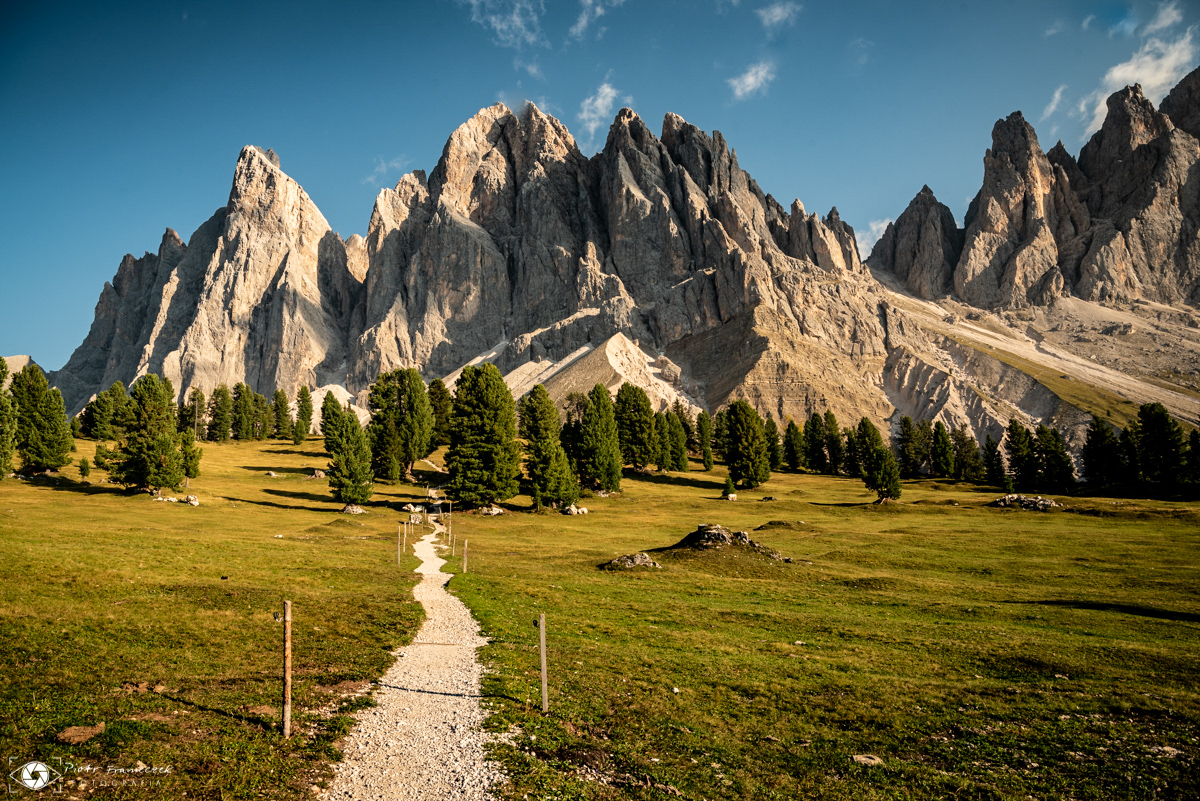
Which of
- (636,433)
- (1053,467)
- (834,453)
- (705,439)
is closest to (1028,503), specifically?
(1053,467)

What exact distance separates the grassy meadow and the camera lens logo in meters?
0.51

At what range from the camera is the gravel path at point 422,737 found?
1003cm

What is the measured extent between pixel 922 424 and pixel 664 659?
150 m

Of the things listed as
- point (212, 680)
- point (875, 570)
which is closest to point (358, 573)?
point (212, 680)

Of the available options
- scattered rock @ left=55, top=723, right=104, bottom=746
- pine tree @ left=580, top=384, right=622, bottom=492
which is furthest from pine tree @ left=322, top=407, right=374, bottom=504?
scattered rock @ left=55, top=723, right=104, bottom=746

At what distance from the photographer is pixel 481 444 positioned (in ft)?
216

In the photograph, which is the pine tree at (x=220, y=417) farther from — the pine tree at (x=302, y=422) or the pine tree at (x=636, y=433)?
the pine tree at (x=636, y=433)

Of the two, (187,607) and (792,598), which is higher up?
(187,607)

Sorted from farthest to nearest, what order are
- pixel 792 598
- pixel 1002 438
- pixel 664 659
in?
pixel 1002 438 < pixel 792 598 < pixel 664 659

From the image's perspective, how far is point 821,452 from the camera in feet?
458

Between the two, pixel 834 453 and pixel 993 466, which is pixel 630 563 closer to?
pixel 834 453

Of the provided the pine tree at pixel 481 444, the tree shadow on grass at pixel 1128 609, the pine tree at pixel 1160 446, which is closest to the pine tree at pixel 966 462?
the pine tree at pixel 1160 446

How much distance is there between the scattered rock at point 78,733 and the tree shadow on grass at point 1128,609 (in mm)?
37102

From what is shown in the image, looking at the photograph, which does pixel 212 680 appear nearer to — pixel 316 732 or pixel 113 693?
pixel 113 693
